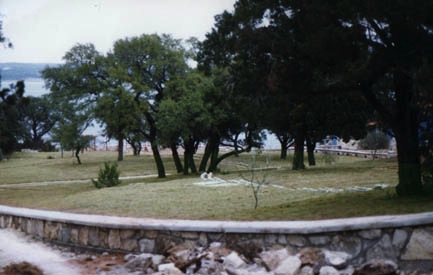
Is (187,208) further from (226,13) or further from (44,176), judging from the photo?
(44,176)

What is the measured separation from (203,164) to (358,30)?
22.6 m

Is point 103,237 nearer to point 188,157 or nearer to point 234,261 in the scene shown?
point 234,261

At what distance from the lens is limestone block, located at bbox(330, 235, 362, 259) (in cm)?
823

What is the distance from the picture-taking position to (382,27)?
1048 centimetres

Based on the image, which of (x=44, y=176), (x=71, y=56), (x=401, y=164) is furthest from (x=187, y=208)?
(x=44, y=176)

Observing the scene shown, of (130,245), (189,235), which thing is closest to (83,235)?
(130,245)

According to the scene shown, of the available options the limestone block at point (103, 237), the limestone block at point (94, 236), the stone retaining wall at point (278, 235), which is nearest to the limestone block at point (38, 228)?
the stone retaining wall at point (278, 235)

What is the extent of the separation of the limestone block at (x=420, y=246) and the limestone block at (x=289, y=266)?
1540mm

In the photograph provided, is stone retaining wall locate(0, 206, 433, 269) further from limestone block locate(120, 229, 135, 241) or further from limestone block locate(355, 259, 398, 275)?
limestone block locate(355, 259, 398, 275)

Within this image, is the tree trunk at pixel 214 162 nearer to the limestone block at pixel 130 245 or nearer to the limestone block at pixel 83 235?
the limestone block at pixel 83 235

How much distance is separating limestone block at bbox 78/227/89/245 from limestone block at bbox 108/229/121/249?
2.18 feet

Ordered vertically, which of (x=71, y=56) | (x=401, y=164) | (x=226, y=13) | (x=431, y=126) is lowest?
(x=401, y=164)

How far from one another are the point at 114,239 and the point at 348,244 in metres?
4.27

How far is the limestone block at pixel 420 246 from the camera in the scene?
7836 mm
